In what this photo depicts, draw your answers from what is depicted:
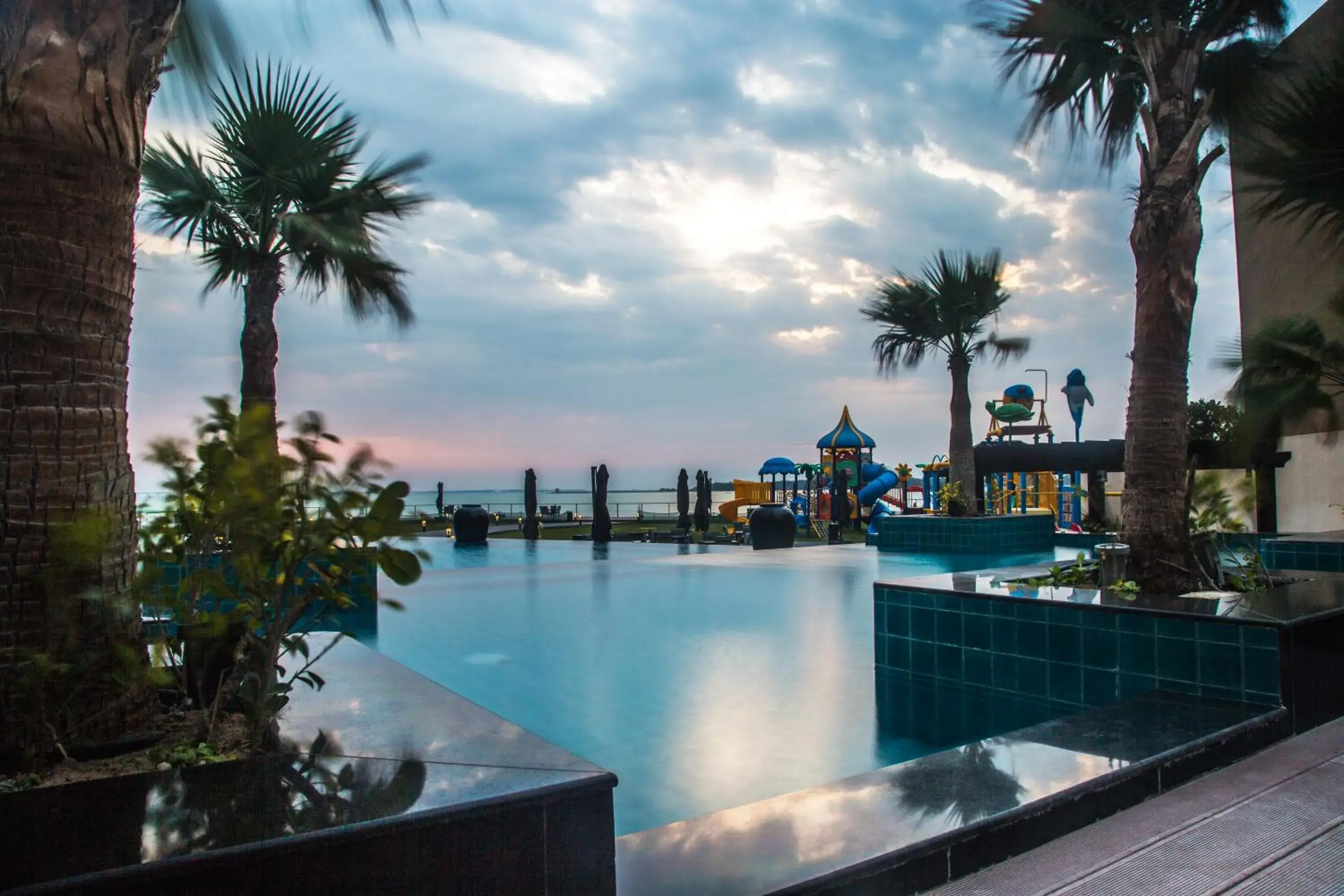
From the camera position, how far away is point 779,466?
27375 millimetres

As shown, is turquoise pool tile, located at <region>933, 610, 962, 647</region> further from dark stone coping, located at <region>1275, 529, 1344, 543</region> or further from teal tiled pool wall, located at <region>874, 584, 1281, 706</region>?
dark stone coping, located at <region>1275, 529, 1344, 543</region>

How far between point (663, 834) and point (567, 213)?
806cm

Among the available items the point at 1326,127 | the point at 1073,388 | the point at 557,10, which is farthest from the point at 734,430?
the point at 557,10

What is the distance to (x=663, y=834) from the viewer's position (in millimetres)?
1846

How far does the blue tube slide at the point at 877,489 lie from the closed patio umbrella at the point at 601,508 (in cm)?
900

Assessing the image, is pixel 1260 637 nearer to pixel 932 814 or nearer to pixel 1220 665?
pixel 1220 665

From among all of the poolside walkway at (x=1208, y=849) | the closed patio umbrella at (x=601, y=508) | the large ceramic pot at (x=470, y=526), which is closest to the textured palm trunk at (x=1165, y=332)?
the poolside walkway at (x=1208, y=849)

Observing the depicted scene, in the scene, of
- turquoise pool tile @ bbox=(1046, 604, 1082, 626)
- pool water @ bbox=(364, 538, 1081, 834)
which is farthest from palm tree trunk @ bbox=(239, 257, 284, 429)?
turquoise pool tile @ bbox=(1046, 604, 1082, 626)

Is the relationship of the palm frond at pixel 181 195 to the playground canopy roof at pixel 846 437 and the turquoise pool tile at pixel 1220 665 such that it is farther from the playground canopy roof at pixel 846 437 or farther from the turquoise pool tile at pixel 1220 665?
the playground canopy roof at pixel 846 437

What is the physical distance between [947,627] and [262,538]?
3.47 m

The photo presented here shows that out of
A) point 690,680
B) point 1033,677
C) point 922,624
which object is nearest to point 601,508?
point 690,680

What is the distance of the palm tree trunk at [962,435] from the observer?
1354cm

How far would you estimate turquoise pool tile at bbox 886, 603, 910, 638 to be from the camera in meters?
4.39

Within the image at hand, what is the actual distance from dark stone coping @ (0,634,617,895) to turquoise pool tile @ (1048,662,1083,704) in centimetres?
280
